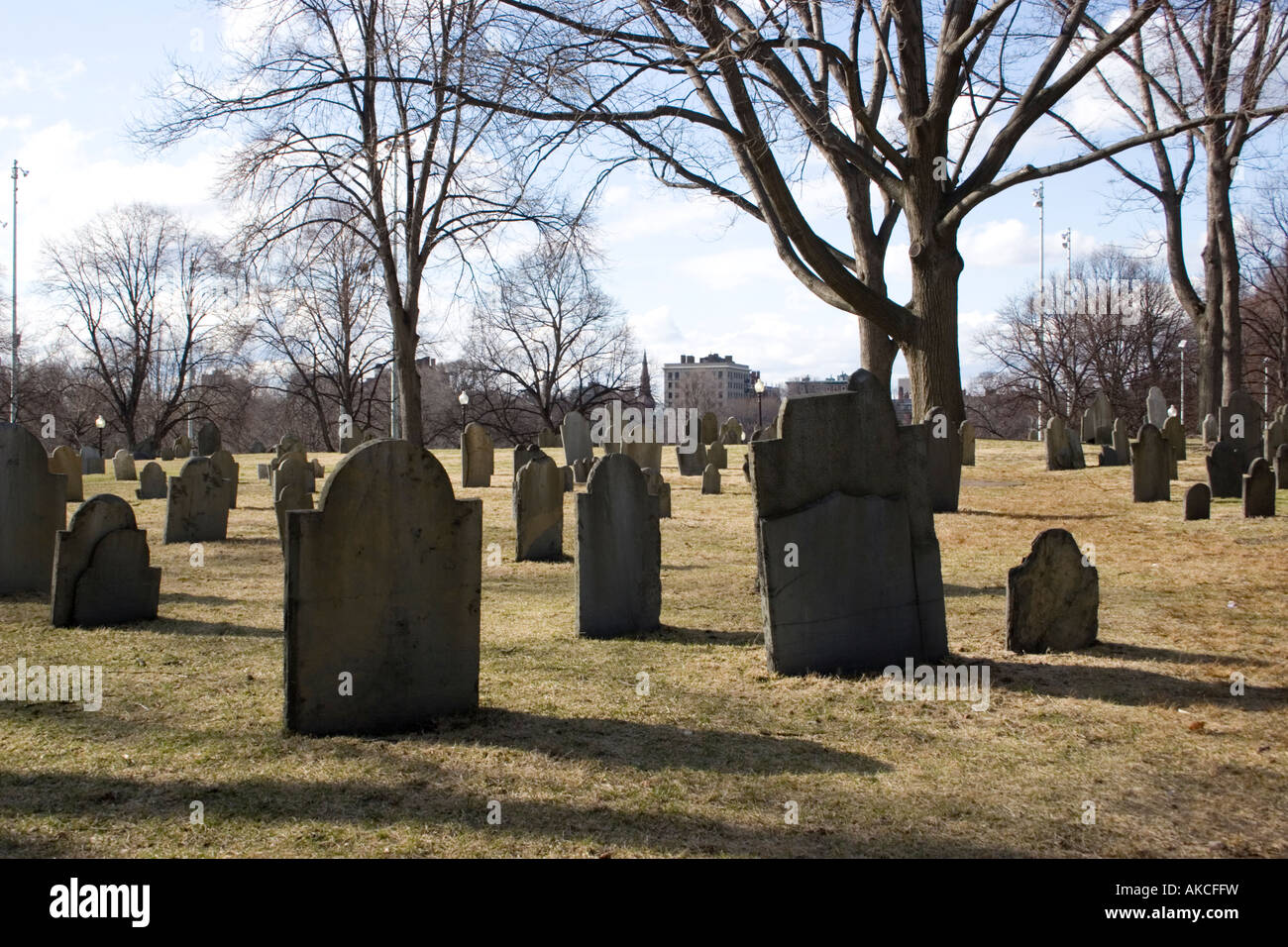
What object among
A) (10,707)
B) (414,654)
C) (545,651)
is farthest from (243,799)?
(545,651)

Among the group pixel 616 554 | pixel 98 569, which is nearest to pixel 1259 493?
pixel 616 554

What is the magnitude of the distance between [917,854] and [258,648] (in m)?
5.32

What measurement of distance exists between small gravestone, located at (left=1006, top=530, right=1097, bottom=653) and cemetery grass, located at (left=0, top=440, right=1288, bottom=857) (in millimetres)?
202

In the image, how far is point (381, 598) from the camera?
5.36 meters

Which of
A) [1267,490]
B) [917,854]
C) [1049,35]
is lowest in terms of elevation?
[917,854]

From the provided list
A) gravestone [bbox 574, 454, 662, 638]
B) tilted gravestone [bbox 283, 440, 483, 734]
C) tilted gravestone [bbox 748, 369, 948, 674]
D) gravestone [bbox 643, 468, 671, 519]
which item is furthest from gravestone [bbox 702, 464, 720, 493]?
tilted gravestone [bbox 283, 440, 483, 734]

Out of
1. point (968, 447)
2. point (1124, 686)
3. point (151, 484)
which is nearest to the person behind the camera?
point (1124, 686)

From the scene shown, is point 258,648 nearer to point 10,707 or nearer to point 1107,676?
point 10,707

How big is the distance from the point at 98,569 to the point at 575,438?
47.7ft

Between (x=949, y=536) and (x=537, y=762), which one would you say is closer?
(x=537, y=762)

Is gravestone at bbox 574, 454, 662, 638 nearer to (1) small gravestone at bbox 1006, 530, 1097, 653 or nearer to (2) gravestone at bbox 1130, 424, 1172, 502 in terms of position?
(1) small gravestone at bbox 1006, 530, 1097, 653

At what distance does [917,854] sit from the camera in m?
3.94

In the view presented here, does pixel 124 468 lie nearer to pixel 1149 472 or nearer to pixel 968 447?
pixel 968 447

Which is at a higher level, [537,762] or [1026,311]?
[1026,311]
